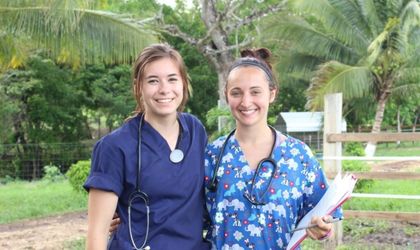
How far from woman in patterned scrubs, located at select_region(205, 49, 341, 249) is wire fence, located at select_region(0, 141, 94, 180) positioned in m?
15.0

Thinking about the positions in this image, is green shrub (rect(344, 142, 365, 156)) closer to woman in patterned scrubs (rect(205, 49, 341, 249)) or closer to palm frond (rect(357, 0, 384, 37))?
palm frond (rect(357, 0, 384, 37))

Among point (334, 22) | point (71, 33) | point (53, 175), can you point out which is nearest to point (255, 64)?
point (71, 33)

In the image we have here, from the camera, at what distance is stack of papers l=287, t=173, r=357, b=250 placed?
175cm

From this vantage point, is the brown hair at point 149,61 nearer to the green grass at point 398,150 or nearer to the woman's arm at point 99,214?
the woman's arm at point 99,214

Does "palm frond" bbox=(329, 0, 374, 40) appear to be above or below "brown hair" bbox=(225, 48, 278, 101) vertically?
above

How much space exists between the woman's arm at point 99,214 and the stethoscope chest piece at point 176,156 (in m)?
0.22

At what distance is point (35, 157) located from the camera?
661 inches

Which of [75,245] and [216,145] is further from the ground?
[216,145]

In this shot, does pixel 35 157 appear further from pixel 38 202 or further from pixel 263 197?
pixel 263 197

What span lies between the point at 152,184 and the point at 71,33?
710 centimetres

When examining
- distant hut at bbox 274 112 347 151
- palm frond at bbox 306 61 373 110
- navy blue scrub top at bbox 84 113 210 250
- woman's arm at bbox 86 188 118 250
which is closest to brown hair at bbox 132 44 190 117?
navy blue scrub top at bbox 84 113 210 250

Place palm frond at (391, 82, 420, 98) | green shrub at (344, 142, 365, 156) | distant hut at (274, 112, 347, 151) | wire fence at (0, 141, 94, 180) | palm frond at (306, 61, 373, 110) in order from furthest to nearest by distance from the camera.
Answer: distant hut at (274, 112, 347, 151), wire fence at (0, 141, 94, 180), palm frond at (391, 82, 420, 98), green shrub at (344, 142, 365, 156), palm frond at (306, 61, 373, 110)

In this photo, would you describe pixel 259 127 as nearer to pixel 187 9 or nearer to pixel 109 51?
pixel 109 51

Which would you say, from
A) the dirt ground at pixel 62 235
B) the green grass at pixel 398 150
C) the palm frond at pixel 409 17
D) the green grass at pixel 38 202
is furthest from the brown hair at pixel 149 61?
the green grass at pixel 398 150
